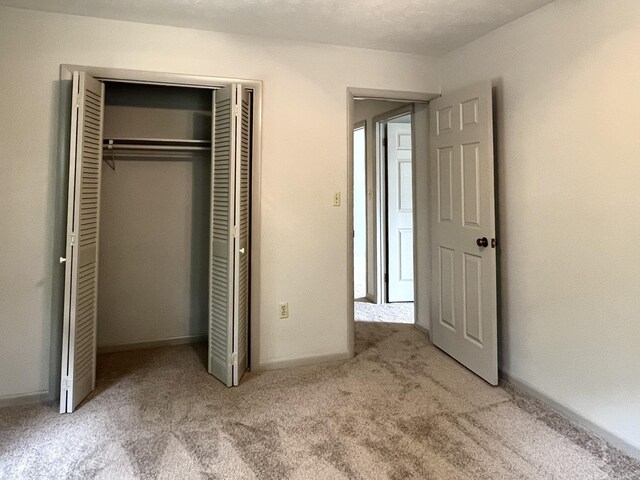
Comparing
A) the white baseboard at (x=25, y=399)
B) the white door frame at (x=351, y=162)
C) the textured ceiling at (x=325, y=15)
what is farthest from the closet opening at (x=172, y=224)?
the white door frame at (x=351, y=162)

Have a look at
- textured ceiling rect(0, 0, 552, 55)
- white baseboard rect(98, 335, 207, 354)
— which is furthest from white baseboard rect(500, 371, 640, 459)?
white baseboard rect(98, 335, 207, 354)

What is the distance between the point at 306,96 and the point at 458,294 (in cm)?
180

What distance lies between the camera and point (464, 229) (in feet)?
9.17

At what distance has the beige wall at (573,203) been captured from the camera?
6.20 feet

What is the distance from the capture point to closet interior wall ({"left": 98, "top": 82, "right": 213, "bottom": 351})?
10.3 ft

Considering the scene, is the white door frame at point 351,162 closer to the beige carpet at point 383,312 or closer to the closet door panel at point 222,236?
the beige carpet at point 383,312

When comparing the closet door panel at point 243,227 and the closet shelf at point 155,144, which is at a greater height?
the closet shelf at point 155,144

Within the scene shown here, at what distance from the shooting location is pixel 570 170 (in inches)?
85.0

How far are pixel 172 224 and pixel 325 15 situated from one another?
1961 mm

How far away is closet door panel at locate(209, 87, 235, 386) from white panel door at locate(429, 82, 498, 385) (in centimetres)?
155

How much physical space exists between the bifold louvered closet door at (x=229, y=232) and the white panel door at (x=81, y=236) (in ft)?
2.27

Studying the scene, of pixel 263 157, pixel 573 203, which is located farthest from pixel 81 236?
pixel 573 203

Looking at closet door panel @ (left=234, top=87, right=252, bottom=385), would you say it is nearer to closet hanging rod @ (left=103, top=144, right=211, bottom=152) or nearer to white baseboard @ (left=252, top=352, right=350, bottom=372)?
white baseboard @ (left=252, top=352, right=350, bottom=372)

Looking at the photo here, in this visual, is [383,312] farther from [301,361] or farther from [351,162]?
[351,162]
